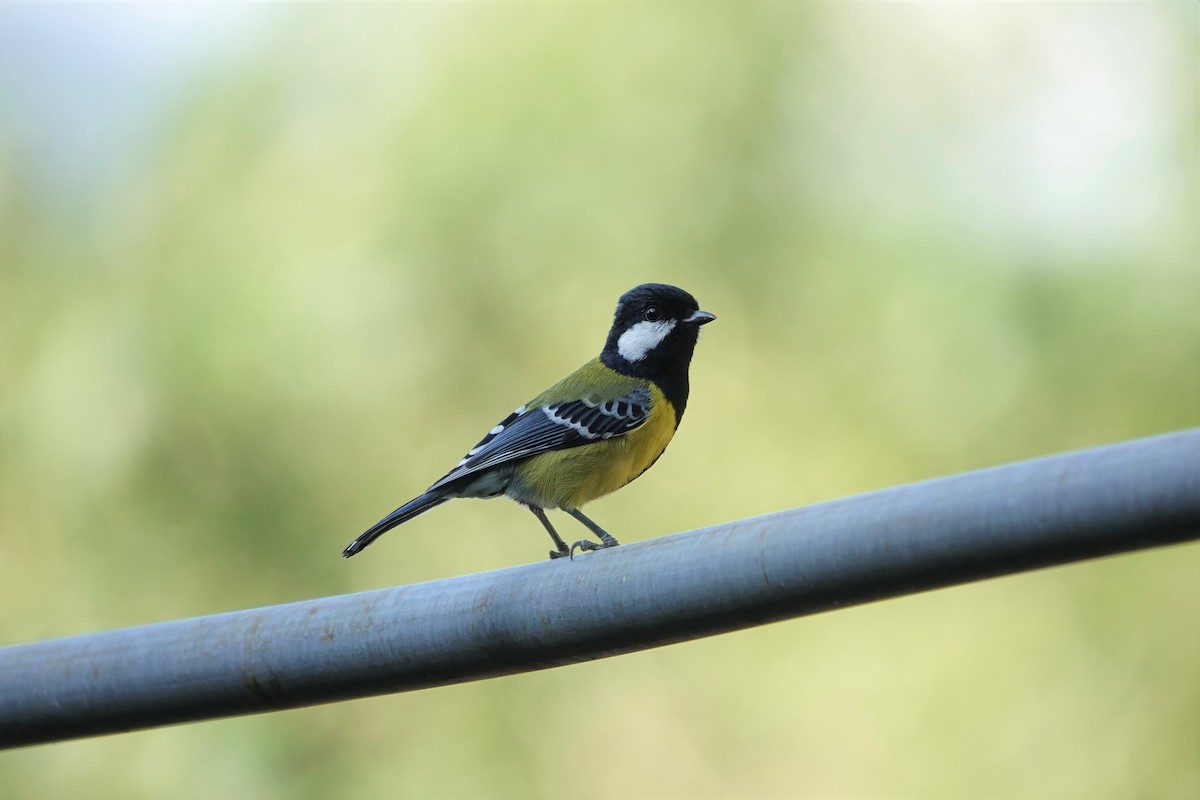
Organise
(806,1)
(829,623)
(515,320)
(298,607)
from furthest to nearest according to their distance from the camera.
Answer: (806,1)
(515,320)
(829,623)
(298,607)

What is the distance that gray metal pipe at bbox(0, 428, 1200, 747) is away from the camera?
1334mm

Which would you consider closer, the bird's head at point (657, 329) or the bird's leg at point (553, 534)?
the bird's leg at point (553, 534)

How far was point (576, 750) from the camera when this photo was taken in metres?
8.86

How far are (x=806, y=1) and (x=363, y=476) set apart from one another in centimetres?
534

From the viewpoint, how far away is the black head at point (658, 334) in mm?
4461

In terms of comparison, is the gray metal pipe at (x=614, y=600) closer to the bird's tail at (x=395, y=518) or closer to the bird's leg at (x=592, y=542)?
the bird's leg at (x=592, y=542)

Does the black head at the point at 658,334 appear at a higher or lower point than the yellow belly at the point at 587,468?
higher

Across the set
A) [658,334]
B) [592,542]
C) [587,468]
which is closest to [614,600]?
[592,542]

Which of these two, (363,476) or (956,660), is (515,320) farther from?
(956,660)

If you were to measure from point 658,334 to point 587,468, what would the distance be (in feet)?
2.35

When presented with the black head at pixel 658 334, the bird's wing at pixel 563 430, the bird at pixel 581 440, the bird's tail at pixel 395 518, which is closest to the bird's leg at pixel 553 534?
the bird at pixel 581 440

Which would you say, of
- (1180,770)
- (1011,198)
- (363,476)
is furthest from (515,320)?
(1180,770)

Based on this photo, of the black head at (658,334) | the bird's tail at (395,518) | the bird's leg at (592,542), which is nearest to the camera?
the bird's leg at (592,542)

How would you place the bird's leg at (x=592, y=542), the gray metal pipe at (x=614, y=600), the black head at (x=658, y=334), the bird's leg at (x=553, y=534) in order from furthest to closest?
the black head at (x=658, y=334)
the bird's leg at (x=553, y=534)
the bird's leg at (x=592, y=542)
the gray metal pipe at (x=614, y=600)
